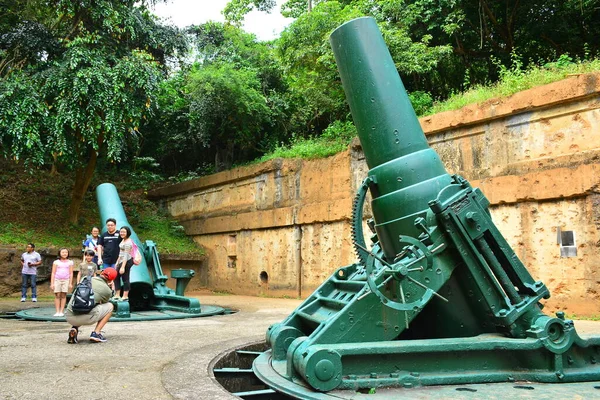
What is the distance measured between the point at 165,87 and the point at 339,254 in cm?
976

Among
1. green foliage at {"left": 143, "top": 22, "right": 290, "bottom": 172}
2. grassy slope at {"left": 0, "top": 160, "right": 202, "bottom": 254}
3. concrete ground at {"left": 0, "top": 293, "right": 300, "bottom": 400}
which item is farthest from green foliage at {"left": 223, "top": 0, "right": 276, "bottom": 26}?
concrete ground at {"left": 0, "top": 293, "right": 300, "bottom": 400}

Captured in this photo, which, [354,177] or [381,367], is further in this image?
[354,177]

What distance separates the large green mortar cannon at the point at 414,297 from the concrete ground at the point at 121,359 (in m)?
0.62

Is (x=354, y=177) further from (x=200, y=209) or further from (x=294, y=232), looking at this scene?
(x=200, y=209)

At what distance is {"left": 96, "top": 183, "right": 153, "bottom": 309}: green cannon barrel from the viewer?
27.1 feet

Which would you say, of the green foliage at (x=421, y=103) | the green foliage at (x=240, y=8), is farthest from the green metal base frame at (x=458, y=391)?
the green foliage at (x=240, y=8)

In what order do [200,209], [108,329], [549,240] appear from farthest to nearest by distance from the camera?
[200,209] < [549,240] < [108,329]

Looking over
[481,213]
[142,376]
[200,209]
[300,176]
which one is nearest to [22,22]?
[200,209]

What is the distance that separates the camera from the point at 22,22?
13141 mm

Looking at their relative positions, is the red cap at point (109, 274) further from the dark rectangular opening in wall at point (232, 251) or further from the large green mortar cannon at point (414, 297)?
the dark rectangular opening in wall at point (232, 251)

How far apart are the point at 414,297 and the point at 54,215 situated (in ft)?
46.2

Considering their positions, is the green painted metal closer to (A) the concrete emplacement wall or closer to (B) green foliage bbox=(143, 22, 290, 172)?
(A) the concrete emplacement wall

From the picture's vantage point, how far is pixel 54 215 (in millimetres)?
15023

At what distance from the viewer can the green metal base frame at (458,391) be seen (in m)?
2.88
